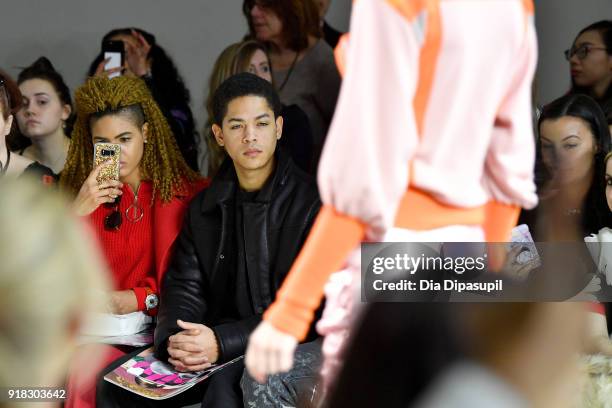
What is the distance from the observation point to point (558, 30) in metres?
1.80

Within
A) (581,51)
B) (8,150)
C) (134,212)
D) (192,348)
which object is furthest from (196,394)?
(581,51)

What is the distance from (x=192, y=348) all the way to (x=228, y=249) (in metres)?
0.21

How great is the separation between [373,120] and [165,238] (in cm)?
96

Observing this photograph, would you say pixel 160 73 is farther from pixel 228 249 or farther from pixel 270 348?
pixel 270 348

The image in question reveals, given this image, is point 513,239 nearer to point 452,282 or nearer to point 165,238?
point 452,282

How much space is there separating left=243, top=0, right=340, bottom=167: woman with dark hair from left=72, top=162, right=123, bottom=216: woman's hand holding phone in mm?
427

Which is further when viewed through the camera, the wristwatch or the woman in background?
the wristwatch

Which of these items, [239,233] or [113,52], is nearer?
[239,233]

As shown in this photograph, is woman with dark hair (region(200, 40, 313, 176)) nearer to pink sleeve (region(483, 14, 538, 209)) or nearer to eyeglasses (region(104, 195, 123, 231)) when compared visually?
eyeglasses (region(104, 195, 123, 231))

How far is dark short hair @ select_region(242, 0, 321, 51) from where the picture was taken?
2.20 metres

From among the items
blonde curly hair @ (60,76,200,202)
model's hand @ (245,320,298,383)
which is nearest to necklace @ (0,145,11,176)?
blonde curly hair @ (60,76,200,202)

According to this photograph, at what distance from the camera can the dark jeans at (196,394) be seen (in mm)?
1857

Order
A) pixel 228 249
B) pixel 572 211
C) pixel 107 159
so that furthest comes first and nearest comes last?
1. pixel 107 159
2. pixel 228 249
3. pixel 572 211

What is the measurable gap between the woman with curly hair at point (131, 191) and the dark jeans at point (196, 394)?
0.18 metres
